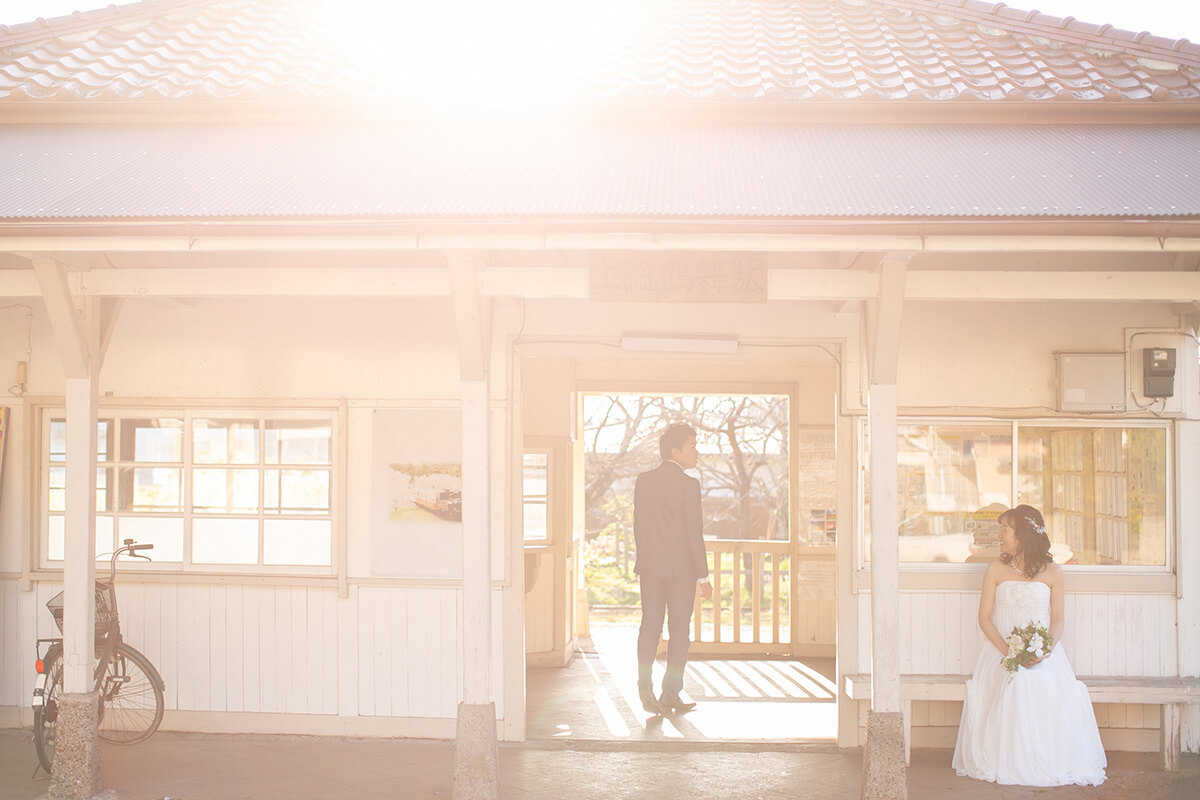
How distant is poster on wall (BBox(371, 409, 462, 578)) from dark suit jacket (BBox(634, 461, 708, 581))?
133 cm

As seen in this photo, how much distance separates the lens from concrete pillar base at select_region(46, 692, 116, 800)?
5734 millimetres

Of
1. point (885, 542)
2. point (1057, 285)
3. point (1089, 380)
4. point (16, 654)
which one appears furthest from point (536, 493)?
point (1057, 285)

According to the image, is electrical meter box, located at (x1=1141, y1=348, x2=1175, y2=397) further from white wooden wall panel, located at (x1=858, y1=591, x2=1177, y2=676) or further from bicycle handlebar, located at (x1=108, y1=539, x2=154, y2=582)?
bicycle handlebar, located at (x1=108, y1=539, x2=154, y2=582)

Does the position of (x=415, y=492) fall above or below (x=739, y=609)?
above

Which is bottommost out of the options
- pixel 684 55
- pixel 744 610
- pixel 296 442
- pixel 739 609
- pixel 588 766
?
pixel 744 610

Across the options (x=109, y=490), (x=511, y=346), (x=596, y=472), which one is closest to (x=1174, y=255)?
(x=511, y=346)

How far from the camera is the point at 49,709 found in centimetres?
632

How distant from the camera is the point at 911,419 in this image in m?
6.88

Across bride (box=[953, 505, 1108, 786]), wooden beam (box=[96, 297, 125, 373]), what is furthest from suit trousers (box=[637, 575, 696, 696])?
wooden beam (box=[96, 297, 125, 373])

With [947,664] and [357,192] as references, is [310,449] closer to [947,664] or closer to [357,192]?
[357,192]

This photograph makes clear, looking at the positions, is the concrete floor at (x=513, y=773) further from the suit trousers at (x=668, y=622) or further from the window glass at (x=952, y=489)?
the window glass at (x=952, y=489)

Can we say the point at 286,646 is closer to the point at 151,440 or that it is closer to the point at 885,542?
the point at 151,440

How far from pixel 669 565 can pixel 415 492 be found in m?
1.81

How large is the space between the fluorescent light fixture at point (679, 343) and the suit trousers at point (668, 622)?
1690mm
